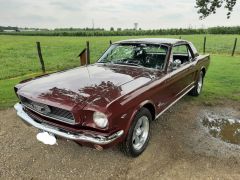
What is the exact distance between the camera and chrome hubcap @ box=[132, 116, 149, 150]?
147 inches

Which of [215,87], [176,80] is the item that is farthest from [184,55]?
[215,87]

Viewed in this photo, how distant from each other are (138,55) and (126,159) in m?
2.00

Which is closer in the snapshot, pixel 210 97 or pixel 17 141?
pixel 17 141

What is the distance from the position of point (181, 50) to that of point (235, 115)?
5.99 feet

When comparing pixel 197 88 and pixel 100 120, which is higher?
pixel 100 120

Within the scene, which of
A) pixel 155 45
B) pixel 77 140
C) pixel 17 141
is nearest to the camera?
pixel 77 140

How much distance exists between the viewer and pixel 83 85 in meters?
3.66

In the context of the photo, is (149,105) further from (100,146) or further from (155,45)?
(155,45)

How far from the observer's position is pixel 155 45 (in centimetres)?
Result: 486

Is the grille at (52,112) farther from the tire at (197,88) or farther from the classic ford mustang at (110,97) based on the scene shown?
the tire at (197,88)

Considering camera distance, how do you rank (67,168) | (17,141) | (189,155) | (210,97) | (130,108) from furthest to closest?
(210,97)
(17,141)
(189,155)
(67,168)
(130,108)

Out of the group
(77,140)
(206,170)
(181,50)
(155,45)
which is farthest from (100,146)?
(181,50)

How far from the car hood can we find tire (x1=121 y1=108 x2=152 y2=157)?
0.43m

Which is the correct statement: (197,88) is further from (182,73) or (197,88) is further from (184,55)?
(182,73)
